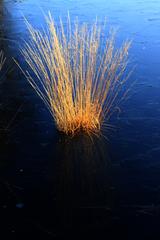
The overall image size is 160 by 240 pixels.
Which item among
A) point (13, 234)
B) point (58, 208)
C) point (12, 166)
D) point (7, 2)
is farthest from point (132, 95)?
point (7, 2)

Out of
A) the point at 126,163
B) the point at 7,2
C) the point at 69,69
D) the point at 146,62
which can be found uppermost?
the point at 69,69

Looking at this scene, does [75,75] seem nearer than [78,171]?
No

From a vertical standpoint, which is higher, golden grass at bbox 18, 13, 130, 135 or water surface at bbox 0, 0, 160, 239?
golden grass at bbox 18, 13, 130, 135

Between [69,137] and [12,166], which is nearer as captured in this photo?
[12,166]

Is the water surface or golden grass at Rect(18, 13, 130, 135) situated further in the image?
golden grass at Rect(18, 13, 130, 135)

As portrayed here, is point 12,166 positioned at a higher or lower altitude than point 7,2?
higher

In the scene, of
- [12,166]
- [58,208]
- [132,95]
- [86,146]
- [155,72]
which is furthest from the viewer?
[155,72]

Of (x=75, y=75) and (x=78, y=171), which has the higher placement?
(x=75, y=75)

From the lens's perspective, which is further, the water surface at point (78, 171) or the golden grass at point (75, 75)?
the golden grass at point (75, 75)

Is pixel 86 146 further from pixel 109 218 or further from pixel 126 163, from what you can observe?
pixel 109 218

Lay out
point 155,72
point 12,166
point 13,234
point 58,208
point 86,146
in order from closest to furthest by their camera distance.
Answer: point 13,234 → point 58,208 → point 12,166 → point 86,146 → point 155,72

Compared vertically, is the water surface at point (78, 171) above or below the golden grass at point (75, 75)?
below
